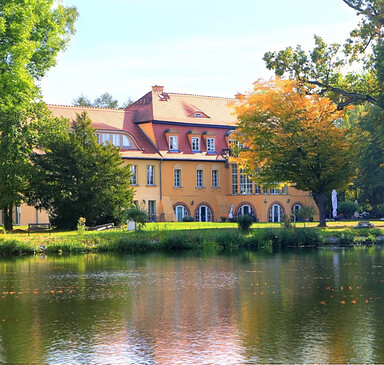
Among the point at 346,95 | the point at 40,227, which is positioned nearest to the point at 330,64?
the point at 346,95

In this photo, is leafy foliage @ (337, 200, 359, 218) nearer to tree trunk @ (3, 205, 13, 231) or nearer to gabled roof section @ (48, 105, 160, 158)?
gabled roof section @ (48, 105, 160, 158)

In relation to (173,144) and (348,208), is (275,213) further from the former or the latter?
(173,144)

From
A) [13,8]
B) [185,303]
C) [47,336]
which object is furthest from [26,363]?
[13,8]

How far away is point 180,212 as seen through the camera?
58.8 metres

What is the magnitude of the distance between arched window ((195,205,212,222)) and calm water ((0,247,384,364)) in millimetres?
32524

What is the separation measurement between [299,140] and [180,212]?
55.4 ft

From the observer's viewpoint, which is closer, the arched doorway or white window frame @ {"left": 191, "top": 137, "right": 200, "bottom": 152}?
the arched doorway

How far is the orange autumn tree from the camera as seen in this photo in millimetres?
44344

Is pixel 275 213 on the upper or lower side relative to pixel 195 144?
lower

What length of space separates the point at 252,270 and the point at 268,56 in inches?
586

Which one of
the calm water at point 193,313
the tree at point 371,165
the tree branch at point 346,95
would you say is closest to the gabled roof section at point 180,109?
the tree at point 371,165

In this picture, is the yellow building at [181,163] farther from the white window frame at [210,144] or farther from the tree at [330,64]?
the tree at [330,64]

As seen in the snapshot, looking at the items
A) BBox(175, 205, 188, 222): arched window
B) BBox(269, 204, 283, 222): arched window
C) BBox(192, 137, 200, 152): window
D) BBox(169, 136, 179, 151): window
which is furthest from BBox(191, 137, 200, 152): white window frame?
BBox(269, 204, 283, 222): arched window

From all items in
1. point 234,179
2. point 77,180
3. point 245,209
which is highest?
point 234,179
